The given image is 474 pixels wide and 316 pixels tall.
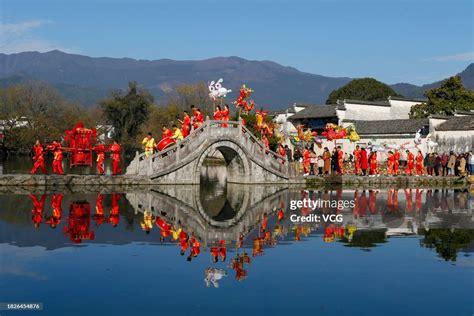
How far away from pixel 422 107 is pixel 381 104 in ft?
11.9

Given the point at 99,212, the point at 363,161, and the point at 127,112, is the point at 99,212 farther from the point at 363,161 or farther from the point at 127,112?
the point at 127,112

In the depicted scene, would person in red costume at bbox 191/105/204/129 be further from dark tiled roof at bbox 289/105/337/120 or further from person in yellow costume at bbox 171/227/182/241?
dark tiled roof at bbox 289/105/337/120

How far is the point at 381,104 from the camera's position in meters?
68.9

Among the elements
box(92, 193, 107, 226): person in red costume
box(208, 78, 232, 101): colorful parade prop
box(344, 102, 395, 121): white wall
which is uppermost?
box(344, 102, 395, 121): white wall

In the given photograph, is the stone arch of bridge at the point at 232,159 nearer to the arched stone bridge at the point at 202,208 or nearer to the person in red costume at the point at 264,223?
the arched stone bridge at the point at 202,208

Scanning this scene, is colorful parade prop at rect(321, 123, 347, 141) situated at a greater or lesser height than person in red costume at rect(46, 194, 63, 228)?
greater

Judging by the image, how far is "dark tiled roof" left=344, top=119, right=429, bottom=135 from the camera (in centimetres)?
5469

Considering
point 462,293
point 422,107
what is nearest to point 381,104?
point 422,107

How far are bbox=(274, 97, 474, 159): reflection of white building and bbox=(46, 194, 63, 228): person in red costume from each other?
27.1 m

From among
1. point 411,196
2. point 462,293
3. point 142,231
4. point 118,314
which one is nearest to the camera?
point 118,314

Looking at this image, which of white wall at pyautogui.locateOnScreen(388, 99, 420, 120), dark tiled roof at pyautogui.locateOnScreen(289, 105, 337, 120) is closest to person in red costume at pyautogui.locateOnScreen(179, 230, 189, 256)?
dark tiled roof at pyautogui.locateOnScreen(289, 105, 337, 120)

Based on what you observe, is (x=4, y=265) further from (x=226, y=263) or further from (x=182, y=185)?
(x=182, y=185)

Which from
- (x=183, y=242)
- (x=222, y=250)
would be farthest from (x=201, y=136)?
(x=222, y=250)

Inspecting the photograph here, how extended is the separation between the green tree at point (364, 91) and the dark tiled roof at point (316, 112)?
1063 inches
